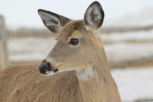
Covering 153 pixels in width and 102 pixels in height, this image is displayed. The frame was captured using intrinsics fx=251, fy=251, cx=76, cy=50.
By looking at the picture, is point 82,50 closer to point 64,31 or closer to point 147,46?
point 64,31

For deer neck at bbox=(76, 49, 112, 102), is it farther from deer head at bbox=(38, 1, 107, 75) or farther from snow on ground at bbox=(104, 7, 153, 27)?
snow on ground at bbox=(104, 7, 153, 27)

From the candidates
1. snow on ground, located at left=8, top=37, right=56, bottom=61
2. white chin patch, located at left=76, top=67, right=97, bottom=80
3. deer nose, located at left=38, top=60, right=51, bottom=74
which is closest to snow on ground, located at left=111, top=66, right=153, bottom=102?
snow on ground, located at left=8, top=37, right=56, bottom=61

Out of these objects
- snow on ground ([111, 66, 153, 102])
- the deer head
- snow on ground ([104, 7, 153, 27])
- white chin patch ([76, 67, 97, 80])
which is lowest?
snow on ground ([111, 66, 153, 102])

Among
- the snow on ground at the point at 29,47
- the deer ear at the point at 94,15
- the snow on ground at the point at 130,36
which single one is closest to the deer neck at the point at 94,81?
the deer ear at the point at 94,15

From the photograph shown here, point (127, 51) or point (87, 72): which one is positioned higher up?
point (87, 72)

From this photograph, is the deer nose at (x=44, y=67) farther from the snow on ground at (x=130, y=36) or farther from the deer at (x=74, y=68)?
the snow on ground at (x=130, y=36)

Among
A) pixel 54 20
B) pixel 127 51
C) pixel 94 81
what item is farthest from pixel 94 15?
pixel 127 51

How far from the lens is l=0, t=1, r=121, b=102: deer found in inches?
79.0

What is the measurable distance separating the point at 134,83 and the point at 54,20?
3570mm

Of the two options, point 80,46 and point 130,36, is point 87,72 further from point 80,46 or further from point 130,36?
point 130,36

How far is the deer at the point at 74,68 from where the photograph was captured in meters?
2.01

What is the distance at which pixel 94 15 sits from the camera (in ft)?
6.82

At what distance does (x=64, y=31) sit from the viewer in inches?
83.0

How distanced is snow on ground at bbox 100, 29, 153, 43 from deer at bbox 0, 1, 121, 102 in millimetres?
4861
